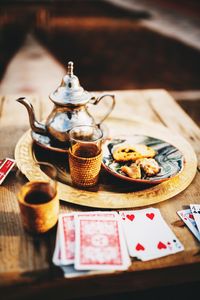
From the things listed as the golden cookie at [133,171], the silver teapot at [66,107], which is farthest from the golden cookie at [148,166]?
the silver teapot at [66,107]

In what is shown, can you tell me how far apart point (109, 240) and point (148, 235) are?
122 mm

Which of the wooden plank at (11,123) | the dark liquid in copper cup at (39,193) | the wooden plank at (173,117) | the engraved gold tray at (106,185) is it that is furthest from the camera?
the wooden plank at (173,117)

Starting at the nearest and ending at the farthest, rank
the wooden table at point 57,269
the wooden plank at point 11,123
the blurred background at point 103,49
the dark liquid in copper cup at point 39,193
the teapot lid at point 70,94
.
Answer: the wooden table at point 57,269, the dark liquid in copper cup at point 39,193, the teapot lid at point 70,94, the wooden plank at point 11,123, the blurred background at point 103,49

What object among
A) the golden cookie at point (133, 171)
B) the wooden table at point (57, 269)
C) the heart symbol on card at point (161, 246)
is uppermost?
the golden cookie at point (133, 171)

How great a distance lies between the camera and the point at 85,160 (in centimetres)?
103

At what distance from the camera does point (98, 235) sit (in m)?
0.92

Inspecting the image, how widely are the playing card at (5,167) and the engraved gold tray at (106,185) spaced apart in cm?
3

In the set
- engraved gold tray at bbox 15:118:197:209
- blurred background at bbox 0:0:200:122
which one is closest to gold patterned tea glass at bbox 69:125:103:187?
engraved gold tray at bbox 15:118:197:209

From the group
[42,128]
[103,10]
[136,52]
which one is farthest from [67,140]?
[103,10]

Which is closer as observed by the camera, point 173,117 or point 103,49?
point 173,117

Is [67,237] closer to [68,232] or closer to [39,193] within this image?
[68,232]

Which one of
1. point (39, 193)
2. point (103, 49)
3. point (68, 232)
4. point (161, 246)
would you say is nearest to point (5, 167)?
point (39, 193)

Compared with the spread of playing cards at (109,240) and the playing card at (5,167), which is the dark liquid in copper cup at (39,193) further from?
the playing card at (5,167)

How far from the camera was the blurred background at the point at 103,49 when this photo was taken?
9.98 ft
